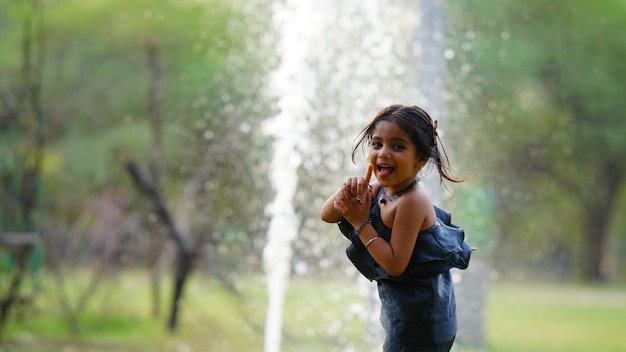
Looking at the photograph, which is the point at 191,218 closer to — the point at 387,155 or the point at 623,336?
the point at 623,336

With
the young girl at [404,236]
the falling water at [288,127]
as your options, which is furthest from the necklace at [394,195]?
the falling water at [288,127]

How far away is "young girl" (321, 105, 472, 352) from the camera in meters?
1.66

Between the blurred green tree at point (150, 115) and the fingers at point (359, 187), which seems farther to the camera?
the blurred green tree at point (150, 115)

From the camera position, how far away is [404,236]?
5.42 ft

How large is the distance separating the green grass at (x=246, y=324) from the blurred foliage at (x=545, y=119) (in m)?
1.15

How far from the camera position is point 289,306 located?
563cm

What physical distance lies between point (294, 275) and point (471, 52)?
5.30 ft

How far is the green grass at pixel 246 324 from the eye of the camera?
519 cm

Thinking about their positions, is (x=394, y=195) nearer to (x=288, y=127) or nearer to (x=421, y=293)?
(x=421, y=293)

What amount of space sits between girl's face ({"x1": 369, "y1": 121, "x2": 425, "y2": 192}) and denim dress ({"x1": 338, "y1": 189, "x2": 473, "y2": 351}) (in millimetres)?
76

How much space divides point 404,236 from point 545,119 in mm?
9562

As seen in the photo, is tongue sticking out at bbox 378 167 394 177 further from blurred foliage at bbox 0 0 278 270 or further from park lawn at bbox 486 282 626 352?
park lawn at bbox 486 282 626 352

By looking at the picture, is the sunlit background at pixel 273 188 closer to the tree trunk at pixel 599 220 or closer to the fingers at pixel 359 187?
the fingers at pixel 359 187

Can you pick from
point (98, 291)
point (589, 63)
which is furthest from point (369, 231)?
point (589, 63)
